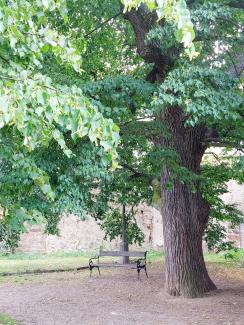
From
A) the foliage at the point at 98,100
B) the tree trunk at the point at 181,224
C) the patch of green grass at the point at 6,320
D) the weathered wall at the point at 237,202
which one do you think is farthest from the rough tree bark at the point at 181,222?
the weathered wall at the point at 237,202

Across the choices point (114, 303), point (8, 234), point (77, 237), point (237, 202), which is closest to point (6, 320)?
point (8, 234)

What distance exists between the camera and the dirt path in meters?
7.54

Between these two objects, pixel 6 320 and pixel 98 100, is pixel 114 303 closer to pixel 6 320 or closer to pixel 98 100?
pixel 6 320

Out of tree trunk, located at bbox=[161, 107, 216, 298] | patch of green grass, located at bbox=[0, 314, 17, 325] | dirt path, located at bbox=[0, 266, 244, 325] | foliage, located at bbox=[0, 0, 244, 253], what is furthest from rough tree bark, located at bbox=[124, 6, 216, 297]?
patch of green grass, located at bbox=[0, 314, 17, 325]

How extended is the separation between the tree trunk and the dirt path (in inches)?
13.0

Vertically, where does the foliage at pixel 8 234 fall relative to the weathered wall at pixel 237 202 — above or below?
below

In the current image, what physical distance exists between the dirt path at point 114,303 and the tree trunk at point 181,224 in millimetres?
331

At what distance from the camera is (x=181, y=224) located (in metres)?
9.23

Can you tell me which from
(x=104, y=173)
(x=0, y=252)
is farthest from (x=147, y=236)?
(x=104, y=173)

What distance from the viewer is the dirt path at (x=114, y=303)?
7.54 m

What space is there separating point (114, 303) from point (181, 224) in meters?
1.92

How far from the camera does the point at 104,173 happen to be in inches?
252

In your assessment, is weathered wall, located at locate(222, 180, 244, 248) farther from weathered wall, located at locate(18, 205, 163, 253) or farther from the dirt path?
the dirt path

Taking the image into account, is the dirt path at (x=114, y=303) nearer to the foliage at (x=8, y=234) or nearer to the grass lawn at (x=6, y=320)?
the grass lawn at (x=6, y=320)
